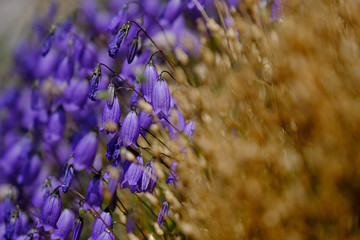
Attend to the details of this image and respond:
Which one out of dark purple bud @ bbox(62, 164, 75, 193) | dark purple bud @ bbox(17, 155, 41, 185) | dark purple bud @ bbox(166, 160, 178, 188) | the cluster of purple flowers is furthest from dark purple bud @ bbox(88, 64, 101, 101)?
dark purple bud @ bbox(17, 155, 41, 185)

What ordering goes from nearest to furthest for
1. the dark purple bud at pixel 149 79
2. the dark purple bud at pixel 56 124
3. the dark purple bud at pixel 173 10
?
1. the dark purple bud at pixel 149 79
2. the dark purple bud at pixel 173 10
3. the dark purple bud at pixel 56 124

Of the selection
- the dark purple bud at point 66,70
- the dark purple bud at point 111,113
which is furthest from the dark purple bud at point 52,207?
the dark purple bud at point 66,70

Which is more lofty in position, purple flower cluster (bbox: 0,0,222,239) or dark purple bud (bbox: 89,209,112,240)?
purple flower cluster (bbox: 0,0,222,239)

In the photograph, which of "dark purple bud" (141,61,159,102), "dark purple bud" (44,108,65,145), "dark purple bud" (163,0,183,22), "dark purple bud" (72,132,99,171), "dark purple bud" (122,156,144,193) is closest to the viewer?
"dark purple bud" (122,156,144,193)

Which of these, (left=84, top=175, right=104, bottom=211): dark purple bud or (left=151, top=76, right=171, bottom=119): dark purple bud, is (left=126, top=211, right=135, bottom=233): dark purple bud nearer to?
(left=84, top=175, right=104, bottom=211): dark purple bud

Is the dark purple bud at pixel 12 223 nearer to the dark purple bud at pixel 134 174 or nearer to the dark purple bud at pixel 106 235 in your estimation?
the dark purple bud at pixel 106 235

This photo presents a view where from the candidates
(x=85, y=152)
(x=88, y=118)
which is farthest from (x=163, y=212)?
(x=88, y=118)

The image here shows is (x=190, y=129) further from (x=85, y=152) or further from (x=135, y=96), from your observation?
(x=85, y=152)

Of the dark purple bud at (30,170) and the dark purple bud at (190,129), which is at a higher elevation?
the dark purple bud at (30,170)
